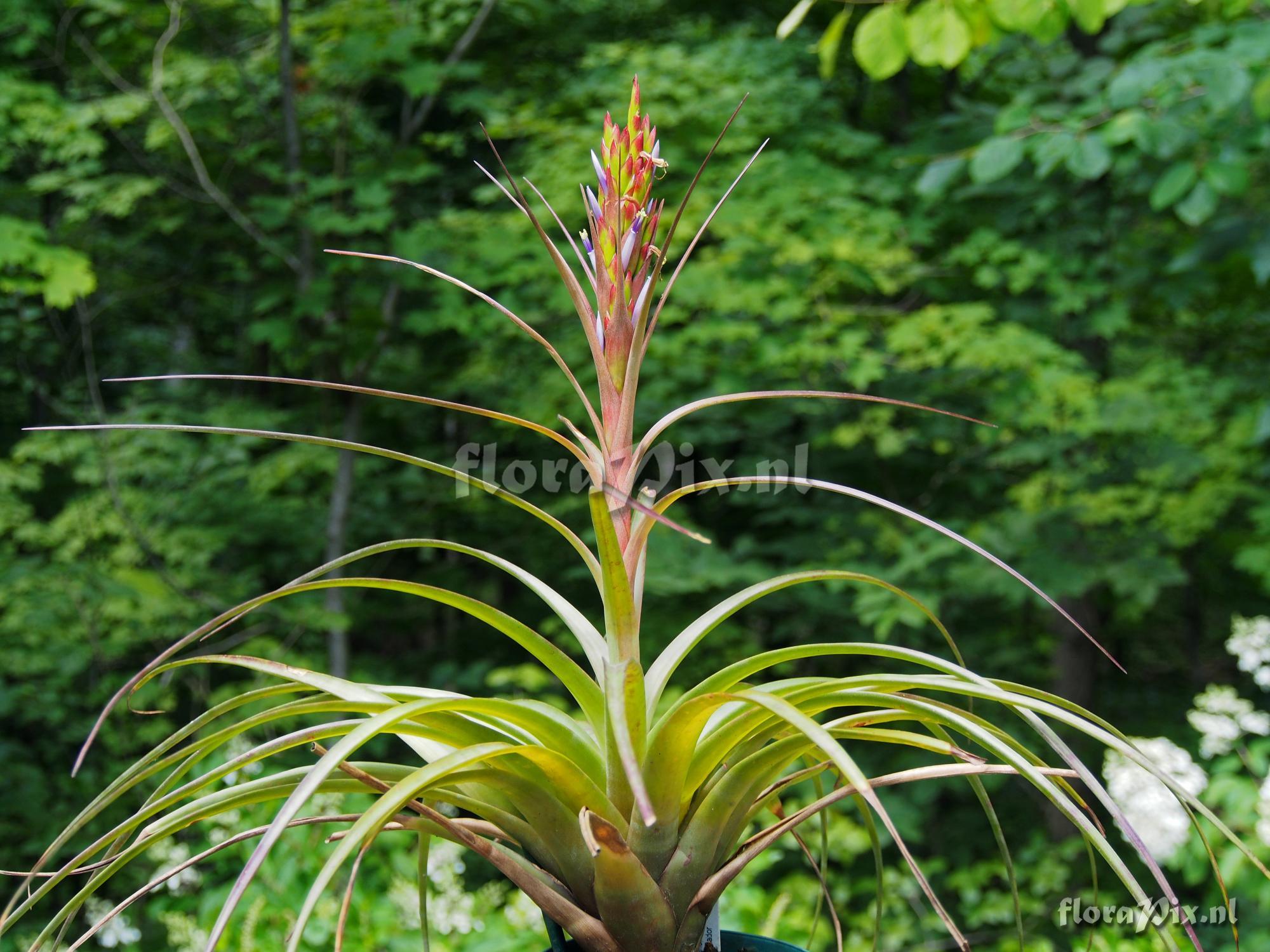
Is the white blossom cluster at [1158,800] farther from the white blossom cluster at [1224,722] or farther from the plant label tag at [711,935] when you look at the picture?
the plant label tag at [711,935]

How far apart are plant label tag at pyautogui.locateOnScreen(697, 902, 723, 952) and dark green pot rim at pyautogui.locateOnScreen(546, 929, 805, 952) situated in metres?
0.04

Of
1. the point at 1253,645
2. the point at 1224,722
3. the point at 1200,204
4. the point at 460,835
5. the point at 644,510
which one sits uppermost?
the point at 1200,204

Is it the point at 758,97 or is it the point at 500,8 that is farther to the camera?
the point at 500,8

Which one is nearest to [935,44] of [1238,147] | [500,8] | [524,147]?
[1238,147]

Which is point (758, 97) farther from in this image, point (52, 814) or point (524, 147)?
point (52, 814)

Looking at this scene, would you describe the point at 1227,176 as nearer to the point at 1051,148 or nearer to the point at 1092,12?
the point at 1051,148

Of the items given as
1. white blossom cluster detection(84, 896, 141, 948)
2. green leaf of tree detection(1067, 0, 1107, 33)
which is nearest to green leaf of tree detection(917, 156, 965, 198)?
green leaf of tree detection(1067, 0, 1107, 33)

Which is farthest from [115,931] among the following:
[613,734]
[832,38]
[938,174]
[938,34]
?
[938,174]

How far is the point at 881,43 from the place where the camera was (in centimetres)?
162

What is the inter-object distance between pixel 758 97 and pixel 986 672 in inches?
84.9

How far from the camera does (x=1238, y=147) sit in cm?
237

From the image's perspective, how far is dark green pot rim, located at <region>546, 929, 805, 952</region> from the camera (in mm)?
660

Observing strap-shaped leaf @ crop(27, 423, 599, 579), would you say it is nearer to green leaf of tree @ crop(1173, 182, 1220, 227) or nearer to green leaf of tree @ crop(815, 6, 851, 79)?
green leaf of tree @ crop(815, 6, 851, 79)

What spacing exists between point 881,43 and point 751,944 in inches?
57.9
